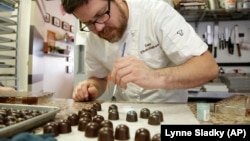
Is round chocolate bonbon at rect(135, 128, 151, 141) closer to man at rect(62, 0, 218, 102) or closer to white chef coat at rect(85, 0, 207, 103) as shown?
man at rect(62, 0, 218, 102)

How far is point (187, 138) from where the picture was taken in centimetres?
54

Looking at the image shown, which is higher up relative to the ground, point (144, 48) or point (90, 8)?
point (90, 8)

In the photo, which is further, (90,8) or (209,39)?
(209,39)

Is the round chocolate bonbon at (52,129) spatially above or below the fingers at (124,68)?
below

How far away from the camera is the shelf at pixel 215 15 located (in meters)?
2.71

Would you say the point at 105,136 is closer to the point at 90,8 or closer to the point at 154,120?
the point at 154,120

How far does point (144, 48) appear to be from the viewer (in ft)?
5.09

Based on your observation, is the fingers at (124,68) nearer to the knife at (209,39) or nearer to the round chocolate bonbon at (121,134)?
the round chocolate bonbon at (121,134)

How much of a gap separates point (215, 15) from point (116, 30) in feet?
5.93

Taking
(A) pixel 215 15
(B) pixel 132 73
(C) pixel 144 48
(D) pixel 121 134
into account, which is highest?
(A) pixel 215 15

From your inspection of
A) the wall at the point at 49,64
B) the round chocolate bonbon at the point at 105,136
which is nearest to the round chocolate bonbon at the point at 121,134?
the round chocolate bonbon at the point at 105,136

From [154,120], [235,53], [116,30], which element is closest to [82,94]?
[116,30]

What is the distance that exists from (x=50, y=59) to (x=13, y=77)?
168 centimetres

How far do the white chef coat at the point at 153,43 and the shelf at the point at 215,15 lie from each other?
130 cm
